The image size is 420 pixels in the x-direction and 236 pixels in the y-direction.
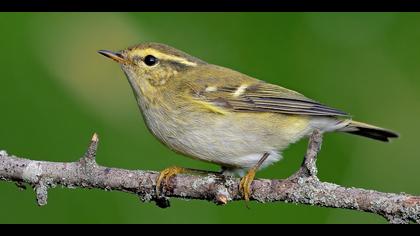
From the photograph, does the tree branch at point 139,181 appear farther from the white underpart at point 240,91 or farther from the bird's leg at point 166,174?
the white underpart at point 240,91

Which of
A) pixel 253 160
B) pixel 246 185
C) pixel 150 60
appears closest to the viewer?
pixel 246 185

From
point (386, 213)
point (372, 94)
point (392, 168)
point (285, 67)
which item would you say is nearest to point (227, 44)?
point (285, 67)

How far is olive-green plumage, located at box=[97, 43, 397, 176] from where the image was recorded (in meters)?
6.31

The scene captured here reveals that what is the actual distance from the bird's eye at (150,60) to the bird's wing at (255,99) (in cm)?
45

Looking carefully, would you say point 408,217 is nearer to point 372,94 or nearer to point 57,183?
point 57,183

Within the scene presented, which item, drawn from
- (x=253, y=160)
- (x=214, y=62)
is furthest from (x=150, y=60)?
(x=253, y=160)

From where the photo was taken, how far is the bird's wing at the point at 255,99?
21.6ft

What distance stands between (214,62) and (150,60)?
111cm

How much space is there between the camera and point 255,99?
22.1ft

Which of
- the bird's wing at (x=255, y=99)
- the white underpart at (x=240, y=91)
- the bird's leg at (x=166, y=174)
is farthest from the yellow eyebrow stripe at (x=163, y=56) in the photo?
the bird's leg at (x=166, y=174)

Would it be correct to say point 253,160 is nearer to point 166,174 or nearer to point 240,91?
point 240,91

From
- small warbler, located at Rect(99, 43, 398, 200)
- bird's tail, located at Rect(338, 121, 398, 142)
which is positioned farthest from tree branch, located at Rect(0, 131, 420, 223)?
bird's tail, located at Rect(338, 121, 398, 142)

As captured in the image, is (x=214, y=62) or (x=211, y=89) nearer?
(x=211, y=89)

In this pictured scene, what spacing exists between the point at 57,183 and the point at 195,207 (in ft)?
6.18
